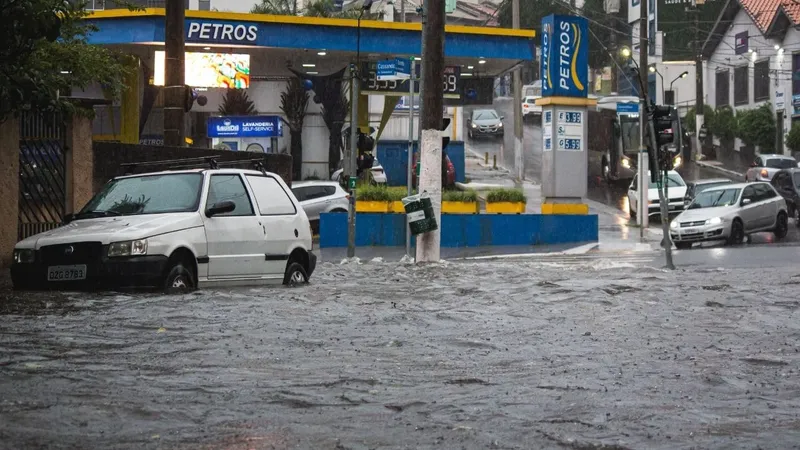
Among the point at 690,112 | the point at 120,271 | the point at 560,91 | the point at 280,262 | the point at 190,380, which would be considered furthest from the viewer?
the point at 690,112

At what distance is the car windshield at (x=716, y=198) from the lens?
31641 millimetres

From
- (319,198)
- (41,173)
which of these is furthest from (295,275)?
(319,198)

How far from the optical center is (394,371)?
28.1 feet

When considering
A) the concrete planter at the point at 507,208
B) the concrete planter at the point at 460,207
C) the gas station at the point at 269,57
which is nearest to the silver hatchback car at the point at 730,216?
the concrete planter at the point at 507,208

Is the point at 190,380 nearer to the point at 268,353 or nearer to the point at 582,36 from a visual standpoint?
the point at 268,353

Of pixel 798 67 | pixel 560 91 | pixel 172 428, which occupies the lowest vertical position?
pixel 172 428

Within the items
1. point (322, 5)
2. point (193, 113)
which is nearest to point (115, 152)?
point (193, 113)

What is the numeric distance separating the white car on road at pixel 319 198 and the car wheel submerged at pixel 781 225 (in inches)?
458

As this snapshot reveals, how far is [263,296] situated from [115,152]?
26.6 ft

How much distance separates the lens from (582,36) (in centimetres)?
3359

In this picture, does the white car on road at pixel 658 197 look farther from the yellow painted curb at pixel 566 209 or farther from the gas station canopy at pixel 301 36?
the yellow painted curb at pixel 566 209

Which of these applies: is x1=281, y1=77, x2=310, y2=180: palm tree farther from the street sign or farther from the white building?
the white building

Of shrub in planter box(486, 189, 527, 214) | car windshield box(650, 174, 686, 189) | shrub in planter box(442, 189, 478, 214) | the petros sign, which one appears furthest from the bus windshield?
shrub in planter box(442, 189, 478, 214)

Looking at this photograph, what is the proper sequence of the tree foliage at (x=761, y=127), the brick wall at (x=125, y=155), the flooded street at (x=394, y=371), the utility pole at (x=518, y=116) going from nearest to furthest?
the flooded street at (x=394, y=371)
the brick wall at (x=125, y=155)
the utility pole at (x=518, y=116)
the tree foliage at (x=761, y=127)
